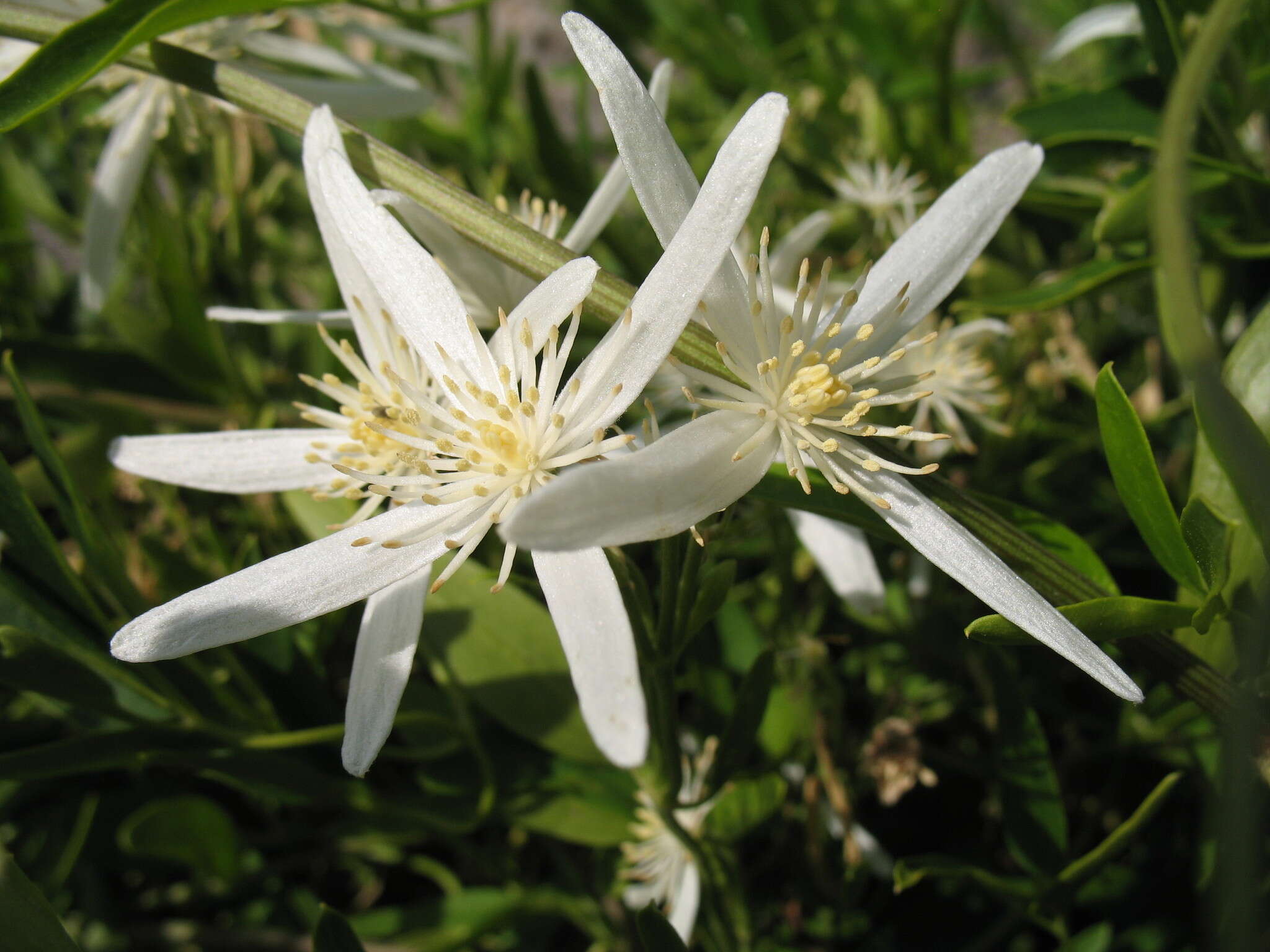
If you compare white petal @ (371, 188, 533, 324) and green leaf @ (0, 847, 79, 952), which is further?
white petal @ (371, 188, 533, 324)

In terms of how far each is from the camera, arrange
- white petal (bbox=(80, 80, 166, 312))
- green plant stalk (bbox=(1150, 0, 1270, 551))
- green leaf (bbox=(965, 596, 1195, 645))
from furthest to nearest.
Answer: white petal (bbox=(80, 80, 166, 312)) → green leaf (bbox=(965, 596, 1195, 645)) → green plant stalk (bbox=(1150, 0, 1270, 551))

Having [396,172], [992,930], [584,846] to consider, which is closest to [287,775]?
[584,846]

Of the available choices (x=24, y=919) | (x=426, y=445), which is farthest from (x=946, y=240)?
(x=24, y=919)

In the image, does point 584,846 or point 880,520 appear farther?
point 584,846

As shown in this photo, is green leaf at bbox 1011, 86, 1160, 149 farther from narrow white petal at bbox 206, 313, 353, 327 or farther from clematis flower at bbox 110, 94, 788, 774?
narrow white petal at bbox 206, 313, 353, 327

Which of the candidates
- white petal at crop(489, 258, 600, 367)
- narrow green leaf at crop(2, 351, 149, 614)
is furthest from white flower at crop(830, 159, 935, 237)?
narrow green leaf at crop(2, 351, 149, 614)

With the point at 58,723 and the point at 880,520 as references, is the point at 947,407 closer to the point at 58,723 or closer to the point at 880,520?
the point at 880,520

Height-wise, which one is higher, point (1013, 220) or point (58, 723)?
point (1013, 220)
